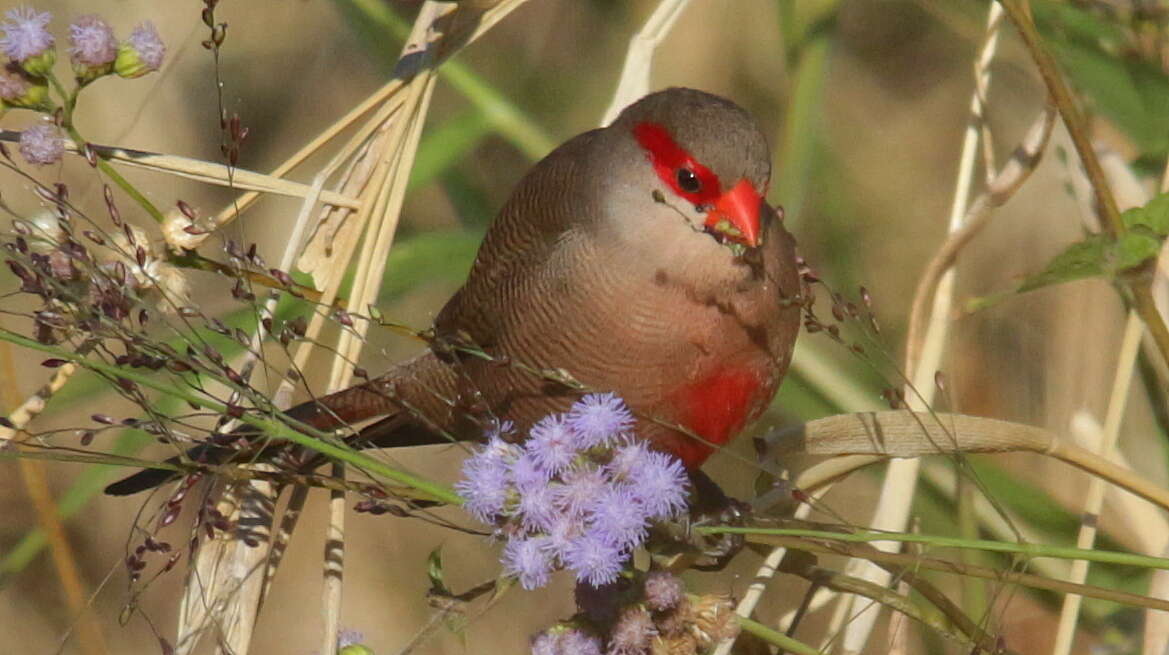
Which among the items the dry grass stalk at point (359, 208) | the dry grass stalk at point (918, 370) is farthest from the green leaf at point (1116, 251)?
the dry grass stalk at point (359, 208)

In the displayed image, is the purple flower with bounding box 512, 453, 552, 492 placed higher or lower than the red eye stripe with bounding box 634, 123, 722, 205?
lower

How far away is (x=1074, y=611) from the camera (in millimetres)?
2203

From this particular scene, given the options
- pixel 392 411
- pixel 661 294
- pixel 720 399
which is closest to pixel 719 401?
pixel 720 399

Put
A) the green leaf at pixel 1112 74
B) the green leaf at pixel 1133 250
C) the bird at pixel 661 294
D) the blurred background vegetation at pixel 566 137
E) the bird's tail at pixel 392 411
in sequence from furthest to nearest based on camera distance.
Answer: the blurred background vegetation at pixel 566 137
the green leaf at pixel 1112 74
the bird's tail at pixel 392 411
the bird at pixel 661 294
the green leaf at pixel 1133 250

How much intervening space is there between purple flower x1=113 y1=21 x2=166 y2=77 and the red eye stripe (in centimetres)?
80

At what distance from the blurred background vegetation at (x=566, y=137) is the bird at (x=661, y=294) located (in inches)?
23.3

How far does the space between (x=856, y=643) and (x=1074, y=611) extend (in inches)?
13.2

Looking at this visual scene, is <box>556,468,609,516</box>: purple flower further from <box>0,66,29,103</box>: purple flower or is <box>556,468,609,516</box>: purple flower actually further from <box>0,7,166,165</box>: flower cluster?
<box>0,66,29,103</box>: purple flower

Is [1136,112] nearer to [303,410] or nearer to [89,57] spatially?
[303,410]

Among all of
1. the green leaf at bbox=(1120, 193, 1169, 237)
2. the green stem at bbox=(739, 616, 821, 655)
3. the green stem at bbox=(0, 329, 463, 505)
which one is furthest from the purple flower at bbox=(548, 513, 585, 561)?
the green leaf at bbox=(1120, 193, 1169, 237)

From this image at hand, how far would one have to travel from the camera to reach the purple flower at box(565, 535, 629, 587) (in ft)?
4.89

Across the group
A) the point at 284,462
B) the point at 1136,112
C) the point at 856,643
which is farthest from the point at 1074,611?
the point at 284,462

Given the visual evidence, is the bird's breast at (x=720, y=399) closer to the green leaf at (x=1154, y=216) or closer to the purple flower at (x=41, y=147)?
the green leaf at (x=1154, y=216)

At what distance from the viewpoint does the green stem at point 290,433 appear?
1.57 metres
